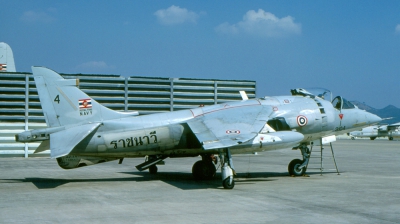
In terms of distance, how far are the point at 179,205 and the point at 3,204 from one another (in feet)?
13.3

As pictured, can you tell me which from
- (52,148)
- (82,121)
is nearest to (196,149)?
(82,121)

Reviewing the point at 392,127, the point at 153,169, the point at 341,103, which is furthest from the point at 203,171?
the point at 392,127

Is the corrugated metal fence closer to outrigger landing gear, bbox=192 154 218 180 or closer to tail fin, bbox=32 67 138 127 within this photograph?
outrigger landing gear, bbox=192 154 218 180

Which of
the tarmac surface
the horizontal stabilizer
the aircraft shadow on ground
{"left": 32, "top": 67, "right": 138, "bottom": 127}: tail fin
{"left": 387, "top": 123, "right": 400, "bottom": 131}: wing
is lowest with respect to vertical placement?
the tarmac surface

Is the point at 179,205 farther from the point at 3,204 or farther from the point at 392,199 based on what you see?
the point at 392,199

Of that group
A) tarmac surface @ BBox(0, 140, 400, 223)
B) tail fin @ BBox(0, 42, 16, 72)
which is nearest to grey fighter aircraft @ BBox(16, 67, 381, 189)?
tarmac surface @ BBox(0, 140, 400, 223)

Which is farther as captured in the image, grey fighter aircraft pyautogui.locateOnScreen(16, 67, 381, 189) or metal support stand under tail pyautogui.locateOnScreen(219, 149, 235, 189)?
grey fighter aircraft pyautogui.locateOnScreen(16, 67, 381, 189)

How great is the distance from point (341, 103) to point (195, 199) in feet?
28.8

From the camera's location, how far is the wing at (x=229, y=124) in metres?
12.7

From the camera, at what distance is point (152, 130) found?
1419 cm

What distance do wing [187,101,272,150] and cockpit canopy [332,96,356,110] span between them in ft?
11.4

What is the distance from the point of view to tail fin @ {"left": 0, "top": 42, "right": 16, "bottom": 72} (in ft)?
91.9

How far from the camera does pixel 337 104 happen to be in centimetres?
1731

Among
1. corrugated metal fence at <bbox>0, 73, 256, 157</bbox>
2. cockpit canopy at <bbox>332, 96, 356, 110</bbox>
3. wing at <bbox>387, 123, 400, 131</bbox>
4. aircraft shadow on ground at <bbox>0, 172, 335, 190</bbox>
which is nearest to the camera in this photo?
aircraft shadow on ground at <bbox>0, 172, 335, 190</bbox>
